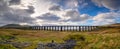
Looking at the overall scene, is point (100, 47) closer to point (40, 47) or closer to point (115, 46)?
point (115, 46)

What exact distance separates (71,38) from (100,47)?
2170 centimetres

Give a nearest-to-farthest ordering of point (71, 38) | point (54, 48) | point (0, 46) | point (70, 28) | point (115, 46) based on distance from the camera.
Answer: point (115, 46) → point (0, 46) → point (54, 48) → point (71, 38) → point (70, 28)

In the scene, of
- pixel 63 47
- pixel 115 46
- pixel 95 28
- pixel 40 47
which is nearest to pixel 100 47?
pixel 115 46

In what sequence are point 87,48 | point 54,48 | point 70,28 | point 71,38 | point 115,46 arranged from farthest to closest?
point 70,28 → point 71,38 → point 54,48 → point 87,48 → point 115,46

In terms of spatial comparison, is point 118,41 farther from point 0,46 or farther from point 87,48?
point 0,46

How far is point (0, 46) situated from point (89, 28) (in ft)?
462

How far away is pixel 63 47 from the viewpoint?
3984 cm

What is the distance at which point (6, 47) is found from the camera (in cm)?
3738

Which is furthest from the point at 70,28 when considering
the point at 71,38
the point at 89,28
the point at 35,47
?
the point at 35,47

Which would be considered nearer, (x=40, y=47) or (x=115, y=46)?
(x=115, y=46)

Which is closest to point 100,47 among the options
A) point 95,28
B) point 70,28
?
point 95,28

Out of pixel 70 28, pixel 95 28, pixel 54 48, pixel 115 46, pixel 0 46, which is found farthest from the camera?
pixel 70 28

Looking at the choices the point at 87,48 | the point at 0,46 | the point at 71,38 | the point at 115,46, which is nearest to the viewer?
the point at 115,46

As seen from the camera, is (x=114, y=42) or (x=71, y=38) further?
(x=71, y=38)
